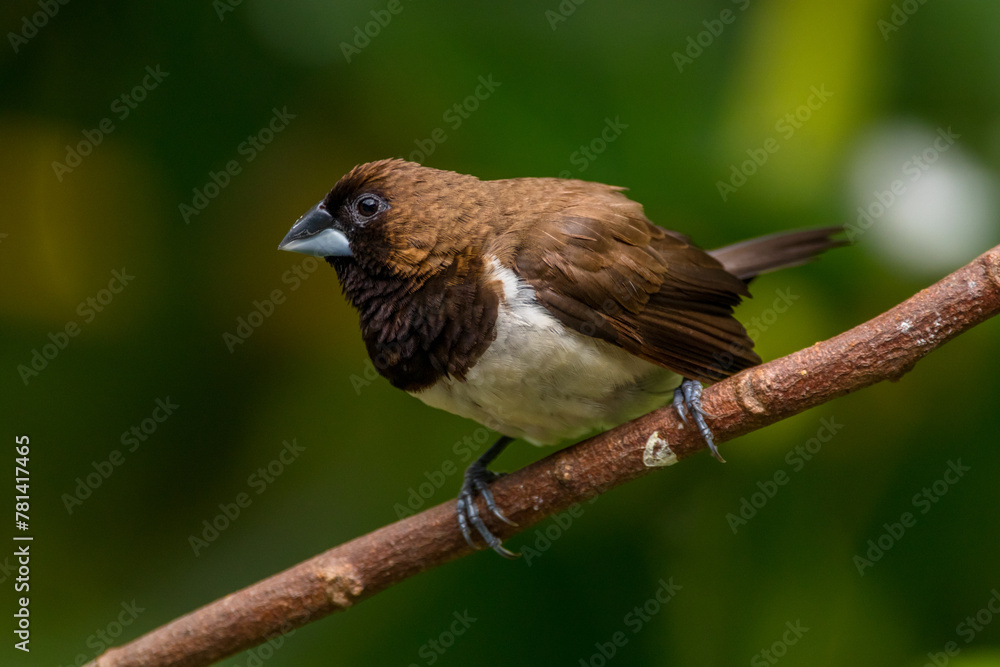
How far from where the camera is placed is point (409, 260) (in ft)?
7.29

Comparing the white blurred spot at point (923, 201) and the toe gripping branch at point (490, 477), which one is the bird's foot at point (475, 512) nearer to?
the toe gripping branch at point (490, 477)

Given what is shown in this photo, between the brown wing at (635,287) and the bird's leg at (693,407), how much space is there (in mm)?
60

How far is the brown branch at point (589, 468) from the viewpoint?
182 cm

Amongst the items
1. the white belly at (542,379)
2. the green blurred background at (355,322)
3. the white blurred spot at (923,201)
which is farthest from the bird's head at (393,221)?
the white blurred spot at (923,201)

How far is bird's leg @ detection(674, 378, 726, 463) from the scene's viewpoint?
2.03m

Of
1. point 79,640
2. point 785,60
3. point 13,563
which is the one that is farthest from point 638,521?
point 13,563

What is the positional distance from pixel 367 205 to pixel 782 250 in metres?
1.16

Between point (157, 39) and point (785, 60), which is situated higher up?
point (785, 60)

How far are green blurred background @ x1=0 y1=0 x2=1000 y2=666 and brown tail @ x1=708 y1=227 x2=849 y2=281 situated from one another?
9 cm

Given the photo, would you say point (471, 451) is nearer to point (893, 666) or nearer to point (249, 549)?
point (249, 549)

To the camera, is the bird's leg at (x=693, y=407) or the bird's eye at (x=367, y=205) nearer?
the bird's leg at (x=693, y=407)

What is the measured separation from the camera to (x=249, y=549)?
294 cm

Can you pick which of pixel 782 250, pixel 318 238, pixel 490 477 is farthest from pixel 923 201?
pixel 318 238

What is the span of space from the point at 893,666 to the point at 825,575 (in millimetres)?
294
